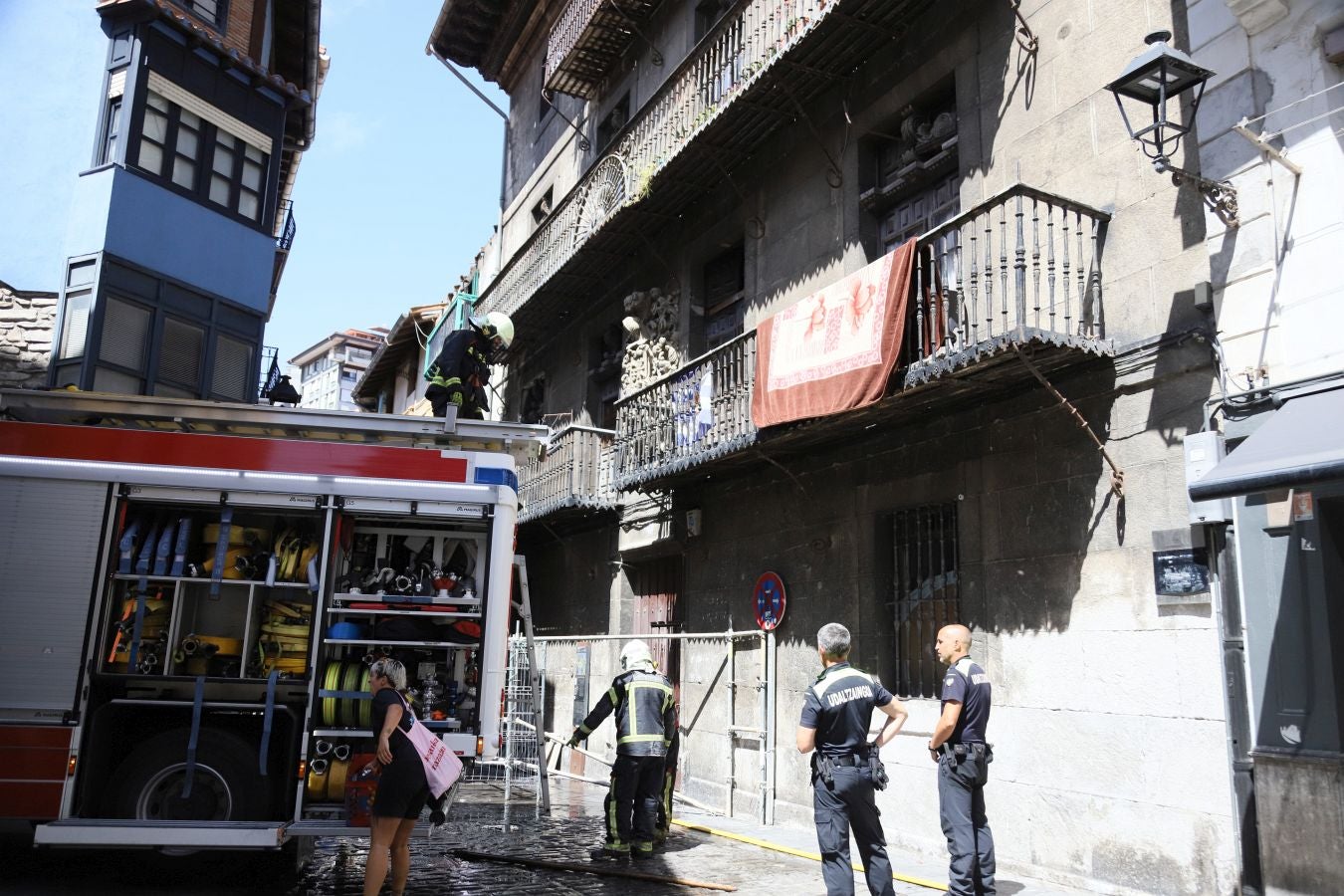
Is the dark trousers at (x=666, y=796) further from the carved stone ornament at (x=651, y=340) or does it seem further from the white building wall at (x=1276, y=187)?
the carved stone ornament at (x=651, y=340)

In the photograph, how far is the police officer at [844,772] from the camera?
6043 millimetres

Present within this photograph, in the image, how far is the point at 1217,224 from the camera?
714 cm

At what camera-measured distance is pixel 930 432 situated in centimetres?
968

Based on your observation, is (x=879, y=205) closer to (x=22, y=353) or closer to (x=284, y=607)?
(x=284, y=607)

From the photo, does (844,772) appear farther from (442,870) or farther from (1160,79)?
(1160,79)

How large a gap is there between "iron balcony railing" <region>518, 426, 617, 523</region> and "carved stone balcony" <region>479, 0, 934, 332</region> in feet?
9.42

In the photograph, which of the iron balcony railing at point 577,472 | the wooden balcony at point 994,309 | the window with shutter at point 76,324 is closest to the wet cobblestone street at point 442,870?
the wooden balcony at point 994,309

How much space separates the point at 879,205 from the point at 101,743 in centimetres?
889

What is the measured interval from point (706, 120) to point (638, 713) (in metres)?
7.60

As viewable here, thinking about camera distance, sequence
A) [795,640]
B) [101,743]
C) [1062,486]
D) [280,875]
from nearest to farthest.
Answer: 1. [101,743]
2. [280,875]
3. [1062,486]
4. [795,640]

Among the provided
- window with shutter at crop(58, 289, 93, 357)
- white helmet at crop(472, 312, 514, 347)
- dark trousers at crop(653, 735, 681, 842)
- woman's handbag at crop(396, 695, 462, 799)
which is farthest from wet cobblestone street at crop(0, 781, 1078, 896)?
window with shutter at crop(58, 289, 93, 357)

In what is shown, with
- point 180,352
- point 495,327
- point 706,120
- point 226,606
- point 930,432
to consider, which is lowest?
point 226,606

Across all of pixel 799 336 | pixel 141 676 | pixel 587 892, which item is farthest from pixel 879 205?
pixel 141 676

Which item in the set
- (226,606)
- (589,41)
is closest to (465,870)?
(226,606)
